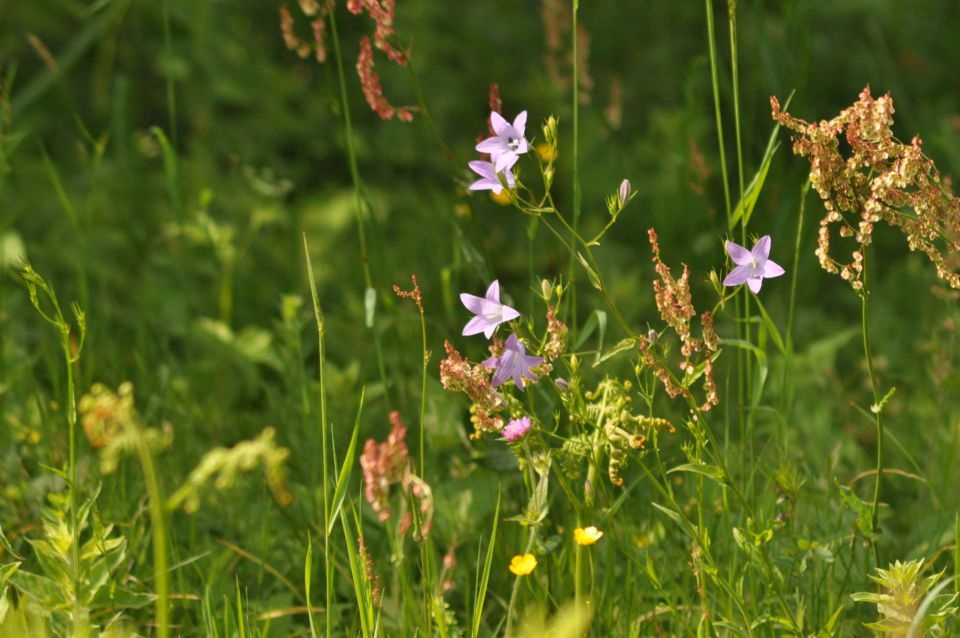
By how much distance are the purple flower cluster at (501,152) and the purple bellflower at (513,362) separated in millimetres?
182

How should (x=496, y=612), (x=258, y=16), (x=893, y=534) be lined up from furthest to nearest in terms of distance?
(x=258, y=16)
(x=893, y=534)
(x=496, y=612)

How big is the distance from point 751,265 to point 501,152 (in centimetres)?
33

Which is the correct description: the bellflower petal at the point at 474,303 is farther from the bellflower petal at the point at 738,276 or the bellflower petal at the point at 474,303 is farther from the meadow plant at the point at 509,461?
the bellflower petal at the point at 738,276

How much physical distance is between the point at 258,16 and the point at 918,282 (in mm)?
2091

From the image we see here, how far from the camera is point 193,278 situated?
2.84m

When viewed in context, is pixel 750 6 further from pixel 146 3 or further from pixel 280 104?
pixel 146 3

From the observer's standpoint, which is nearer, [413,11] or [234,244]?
[234,244]

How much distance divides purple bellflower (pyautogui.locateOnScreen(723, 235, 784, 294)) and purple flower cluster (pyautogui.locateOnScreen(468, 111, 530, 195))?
269mm

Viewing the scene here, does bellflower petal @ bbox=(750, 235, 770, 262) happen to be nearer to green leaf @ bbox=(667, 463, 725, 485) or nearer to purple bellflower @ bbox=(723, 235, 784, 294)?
purple bellflower @ bbox=(723, 235, 784, 294)

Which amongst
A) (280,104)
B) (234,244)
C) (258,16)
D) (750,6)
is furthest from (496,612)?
(750,6)

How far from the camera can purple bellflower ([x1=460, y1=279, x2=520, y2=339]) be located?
1321 mm

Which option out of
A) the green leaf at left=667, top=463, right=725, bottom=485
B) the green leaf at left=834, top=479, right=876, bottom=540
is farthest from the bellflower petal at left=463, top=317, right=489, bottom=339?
the green leaf at left=834, top=479, right=876, bottom=540

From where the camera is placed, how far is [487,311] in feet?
4.40

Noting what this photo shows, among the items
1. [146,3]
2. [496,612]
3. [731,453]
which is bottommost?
[496,612]
